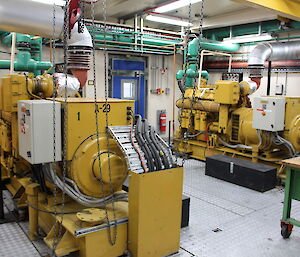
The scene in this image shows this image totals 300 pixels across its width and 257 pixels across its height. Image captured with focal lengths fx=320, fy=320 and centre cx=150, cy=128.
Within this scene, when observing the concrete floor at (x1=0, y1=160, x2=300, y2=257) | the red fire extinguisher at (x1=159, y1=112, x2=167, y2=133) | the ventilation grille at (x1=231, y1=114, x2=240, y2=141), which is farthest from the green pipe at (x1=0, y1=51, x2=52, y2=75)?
the red fire extinguisher at (x1=159, y1=112, x2=167, y2=133)

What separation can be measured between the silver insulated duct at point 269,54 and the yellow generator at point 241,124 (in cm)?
105

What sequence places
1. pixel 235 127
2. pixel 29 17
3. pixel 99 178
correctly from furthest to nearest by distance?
pixel 235 127 < pixel 29 17 < pixel 99 178

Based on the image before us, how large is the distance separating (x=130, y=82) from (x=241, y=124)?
3.78 m

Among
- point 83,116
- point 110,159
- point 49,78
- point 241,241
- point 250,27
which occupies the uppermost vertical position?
point 250,27

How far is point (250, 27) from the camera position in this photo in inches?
307

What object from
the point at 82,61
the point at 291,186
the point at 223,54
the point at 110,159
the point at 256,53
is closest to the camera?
the point at 110,159

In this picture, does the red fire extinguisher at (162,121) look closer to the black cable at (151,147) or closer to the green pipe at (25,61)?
the green pipe at (25,61)

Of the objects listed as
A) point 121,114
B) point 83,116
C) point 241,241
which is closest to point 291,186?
point 241,241

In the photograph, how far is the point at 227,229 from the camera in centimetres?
371

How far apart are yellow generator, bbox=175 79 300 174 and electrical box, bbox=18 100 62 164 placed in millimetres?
2046

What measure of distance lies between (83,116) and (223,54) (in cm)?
627

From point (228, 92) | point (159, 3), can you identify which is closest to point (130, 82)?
point (159, 3)

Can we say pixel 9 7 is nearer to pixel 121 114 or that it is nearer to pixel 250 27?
pixel 121 114

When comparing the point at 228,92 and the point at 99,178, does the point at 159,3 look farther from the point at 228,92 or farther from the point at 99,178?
the point at 99,178
